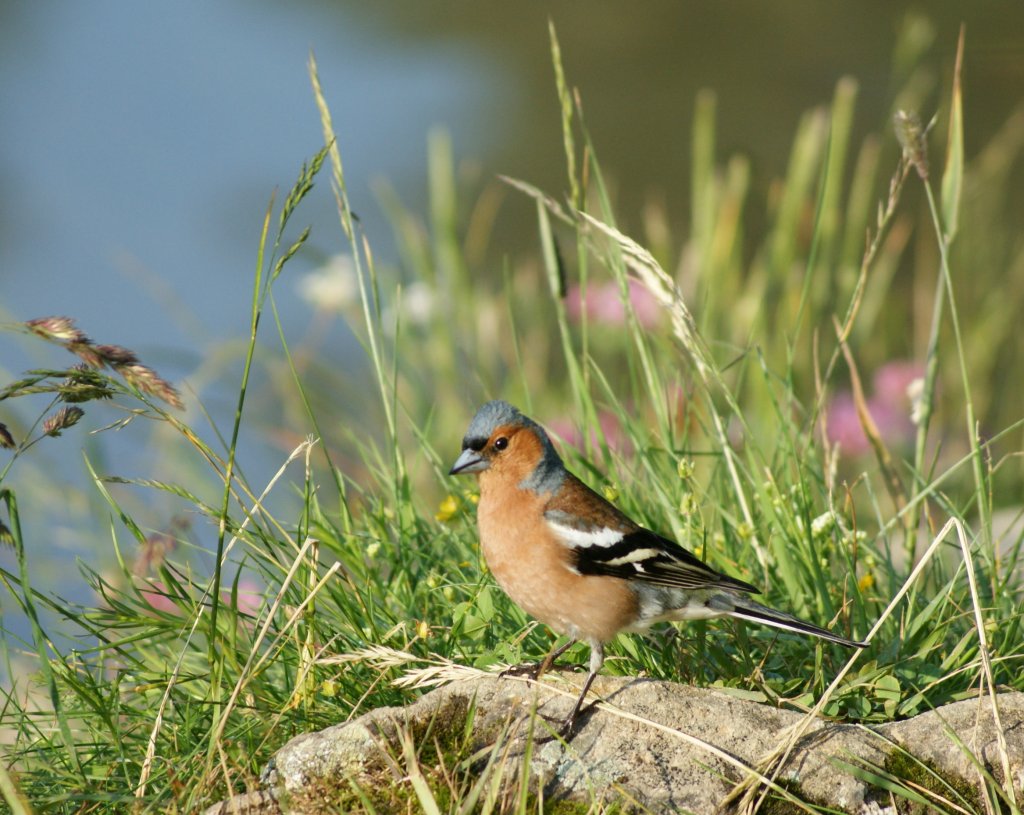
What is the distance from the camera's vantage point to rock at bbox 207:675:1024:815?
2795 millimetres

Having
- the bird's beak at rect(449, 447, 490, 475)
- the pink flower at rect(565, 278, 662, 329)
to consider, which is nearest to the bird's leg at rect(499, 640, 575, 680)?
the bird's beak at rect(449, 447, 490, 475)

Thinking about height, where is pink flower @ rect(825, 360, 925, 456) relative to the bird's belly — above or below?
below

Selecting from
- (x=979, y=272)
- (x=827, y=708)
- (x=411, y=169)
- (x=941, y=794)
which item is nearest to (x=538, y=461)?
(x=827, y=708)

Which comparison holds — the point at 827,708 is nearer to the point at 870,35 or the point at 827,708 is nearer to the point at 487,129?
the point at 487,129

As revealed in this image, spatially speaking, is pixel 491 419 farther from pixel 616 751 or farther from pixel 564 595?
pixel 616 751

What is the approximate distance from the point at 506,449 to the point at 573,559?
466 mm

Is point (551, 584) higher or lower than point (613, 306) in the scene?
higher

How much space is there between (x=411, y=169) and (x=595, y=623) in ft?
29.2

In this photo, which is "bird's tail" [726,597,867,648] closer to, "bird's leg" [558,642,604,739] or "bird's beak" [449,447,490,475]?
→ "bird's leg" [558,642,604,739]

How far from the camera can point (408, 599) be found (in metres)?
3.73

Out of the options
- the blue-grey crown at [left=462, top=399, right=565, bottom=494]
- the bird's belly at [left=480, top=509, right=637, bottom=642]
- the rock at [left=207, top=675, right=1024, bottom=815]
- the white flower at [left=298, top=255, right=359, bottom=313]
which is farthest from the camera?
the white flower at [left=298, top=255, right=359, bottom=313]

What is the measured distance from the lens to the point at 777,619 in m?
3.30

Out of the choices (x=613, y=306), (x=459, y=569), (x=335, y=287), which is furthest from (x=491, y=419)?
(x=613, y=306)

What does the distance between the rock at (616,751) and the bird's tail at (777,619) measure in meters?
0.23
